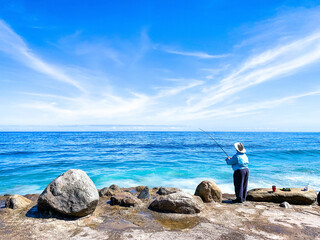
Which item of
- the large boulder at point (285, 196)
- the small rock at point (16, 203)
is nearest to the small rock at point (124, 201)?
the small rock at point (16, 203)

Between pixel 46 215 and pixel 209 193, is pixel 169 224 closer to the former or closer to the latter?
pixel 209 193

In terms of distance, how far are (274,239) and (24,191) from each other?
11611 mm

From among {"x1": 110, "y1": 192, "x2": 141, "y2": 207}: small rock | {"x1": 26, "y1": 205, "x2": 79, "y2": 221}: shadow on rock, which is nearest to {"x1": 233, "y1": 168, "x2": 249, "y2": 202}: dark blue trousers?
{"x1": 110, "y1": 192, "x2": 141, "y2": 207}: small rock

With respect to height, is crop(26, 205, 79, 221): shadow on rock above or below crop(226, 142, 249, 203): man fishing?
below

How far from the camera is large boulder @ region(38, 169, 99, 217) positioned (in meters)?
5.18

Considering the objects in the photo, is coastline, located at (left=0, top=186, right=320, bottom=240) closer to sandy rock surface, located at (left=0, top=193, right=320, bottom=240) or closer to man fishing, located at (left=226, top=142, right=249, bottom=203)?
sandy rock surface, located at (left=0, top=193, right=320, bottom=240)

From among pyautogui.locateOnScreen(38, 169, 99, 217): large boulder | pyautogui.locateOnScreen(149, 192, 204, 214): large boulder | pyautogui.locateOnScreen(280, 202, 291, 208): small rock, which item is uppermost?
pyautogui.locateOnScreen(38, 169, 99, 217): large boulder

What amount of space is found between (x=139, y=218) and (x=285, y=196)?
16.2 feet

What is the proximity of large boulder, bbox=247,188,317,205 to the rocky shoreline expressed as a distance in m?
0.21

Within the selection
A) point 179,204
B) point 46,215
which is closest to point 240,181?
point 179,204

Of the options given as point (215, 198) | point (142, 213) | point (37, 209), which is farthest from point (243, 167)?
point (37, 209)

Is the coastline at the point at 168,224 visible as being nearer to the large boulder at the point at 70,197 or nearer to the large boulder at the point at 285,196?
the large boulder at the point at 70,197

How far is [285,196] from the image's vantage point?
22.6ft

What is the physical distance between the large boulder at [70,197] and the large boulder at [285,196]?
5339 mm
